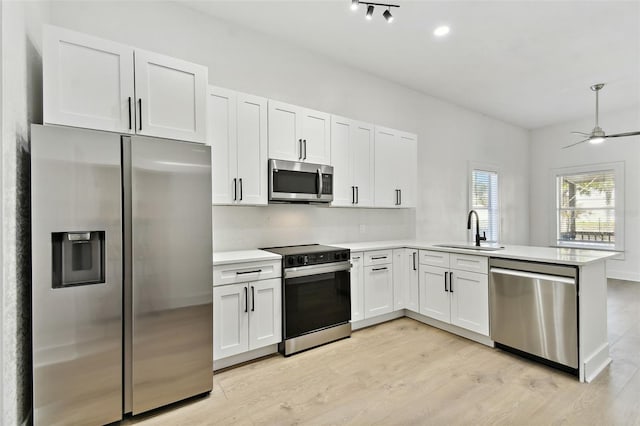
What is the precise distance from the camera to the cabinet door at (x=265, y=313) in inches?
101

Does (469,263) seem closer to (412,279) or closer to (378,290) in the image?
(412,279)

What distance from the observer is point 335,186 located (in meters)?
3.43

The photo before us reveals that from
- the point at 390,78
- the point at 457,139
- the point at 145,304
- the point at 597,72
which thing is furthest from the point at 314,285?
the point at 597,72

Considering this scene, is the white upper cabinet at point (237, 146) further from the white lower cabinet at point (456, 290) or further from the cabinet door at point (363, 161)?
the white lower cabinet at point (456, 290)

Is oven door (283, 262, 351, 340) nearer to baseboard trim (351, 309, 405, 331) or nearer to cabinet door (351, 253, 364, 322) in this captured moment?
cabinet door (351, 253, 364, 322)

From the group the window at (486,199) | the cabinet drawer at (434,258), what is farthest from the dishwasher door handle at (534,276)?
the window at (486,199)

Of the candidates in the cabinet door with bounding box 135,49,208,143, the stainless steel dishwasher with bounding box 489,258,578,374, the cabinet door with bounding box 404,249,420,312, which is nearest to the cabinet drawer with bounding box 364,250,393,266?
the cabinet door with bounding box 404,249,420,312

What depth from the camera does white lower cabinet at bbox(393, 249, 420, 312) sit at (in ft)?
11.8

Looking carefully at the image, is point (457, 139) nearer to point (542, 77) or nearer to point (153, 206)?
point (542, 77)

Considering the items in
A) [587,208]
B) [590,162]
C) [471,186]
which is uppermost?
[590,162]

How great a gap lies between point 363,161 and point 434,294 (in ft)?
5.66

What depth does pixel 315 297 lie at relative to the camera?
9.53 ft

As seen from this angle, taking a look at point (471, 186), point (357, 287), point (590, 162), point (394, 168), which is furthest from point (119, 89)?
point (590, 162)

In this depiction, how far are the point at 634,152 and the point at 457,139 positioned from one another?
3.36 m
